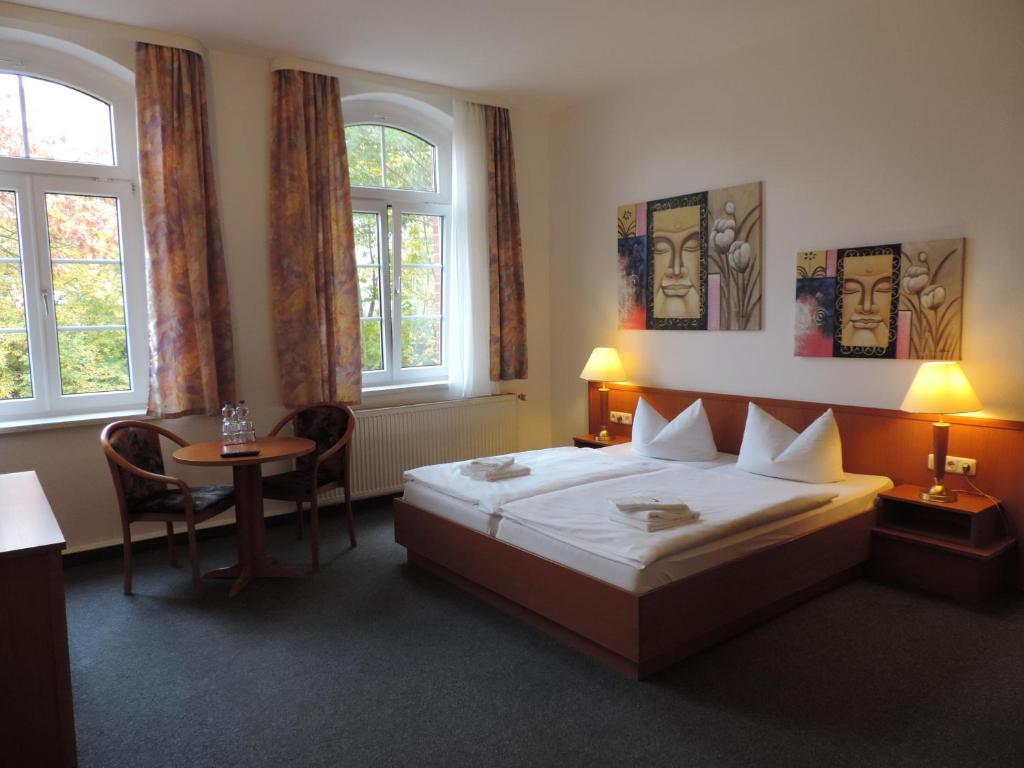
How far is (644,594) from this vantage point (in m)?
2.53

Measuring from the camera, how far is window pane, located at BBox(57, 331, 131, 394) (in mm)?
3986

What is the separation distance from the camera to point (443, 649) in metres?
2.88

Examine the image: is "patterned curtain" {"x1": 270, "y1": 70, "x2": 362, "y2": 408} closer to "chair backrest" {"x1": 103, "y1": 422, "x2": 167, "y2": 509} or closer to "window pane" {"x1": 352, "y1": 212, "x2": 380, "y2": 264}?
"window pane" {"x1": 352, "y1": 212, "x2": 380, "y2": 264}

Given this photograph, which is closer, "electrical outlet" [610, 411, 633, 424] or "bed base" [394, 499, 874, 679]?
"bed base" [394, 499, 874, 679]

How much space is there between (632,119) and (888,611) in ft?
11.6

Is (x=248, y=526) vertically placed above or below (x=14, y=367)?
below

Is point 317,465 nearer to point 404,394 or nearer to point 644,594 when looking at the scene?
point 404,394

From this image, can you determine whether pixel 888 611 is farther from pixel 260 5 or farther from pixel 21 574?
pixel 260 5

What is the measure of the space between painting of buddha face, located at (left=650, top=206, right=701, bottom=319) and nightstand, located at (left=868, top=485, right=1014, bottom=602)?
174 centimetres

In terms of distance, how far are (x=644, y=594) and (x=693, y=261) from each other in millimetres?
2701

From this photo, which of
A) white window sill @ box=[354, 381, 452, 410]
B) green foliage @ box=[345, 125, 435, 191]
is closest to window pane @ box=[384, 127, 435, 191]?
green foliage @ box=[345, 125, 435, 191]

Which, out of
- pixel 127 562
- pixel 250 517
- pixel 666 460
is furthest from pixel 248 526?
pixel 666 460

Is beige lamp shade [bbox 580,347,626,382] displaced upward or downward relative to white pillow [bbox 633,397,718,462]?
upward

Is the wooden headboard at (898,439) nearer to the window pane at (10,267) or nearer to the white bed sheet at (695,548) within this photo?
the white bed sheet at (695,548)
